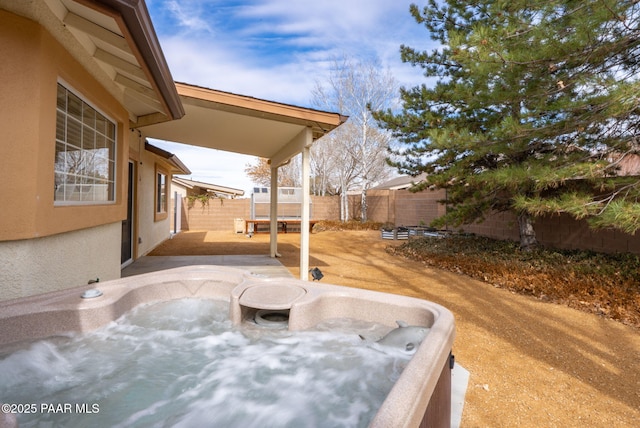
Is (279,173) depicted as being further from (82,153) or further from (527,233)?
(82,153)

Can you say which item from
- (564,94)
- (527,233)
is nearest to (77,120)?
(564,94)

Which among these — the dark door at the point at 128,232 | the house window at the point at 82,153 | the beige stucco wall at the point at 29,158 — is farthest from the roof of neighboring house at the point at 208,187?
the beige stucco wall at the point at 29,158

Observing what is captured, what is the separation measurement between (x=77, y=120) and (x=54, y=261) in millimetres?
1476

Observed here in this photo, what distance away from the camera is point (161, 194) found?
1083cm

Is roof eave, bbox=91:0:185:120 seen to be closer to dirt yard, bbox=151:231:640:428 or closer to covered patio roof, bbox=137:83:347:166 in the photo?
covered patio roof, bbox=137:83:347:166

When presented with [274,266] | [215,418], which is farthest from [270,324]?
[274,266]

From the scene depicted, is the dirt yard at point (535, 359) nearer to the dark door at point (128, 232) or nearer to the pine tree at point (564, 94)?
the pine tree at point (564, 94)

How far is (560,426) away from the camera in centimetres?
221

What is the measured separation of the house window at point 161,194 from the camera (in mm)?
9787

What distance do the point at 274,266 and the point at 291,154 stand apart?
7.55 ft

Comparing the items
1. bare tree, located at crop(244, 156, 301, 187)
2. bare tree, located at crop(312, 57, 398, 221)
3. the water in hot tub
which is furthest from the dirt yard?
bare tree, located at crop(244, 156, 301, 187)

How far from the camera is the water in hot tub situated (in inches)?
79.7

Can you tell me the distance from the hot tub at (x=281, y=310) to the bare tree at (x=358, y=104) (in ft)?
45.6

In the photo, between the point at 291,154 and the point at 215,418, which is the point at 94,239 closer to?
the point at 215,418
